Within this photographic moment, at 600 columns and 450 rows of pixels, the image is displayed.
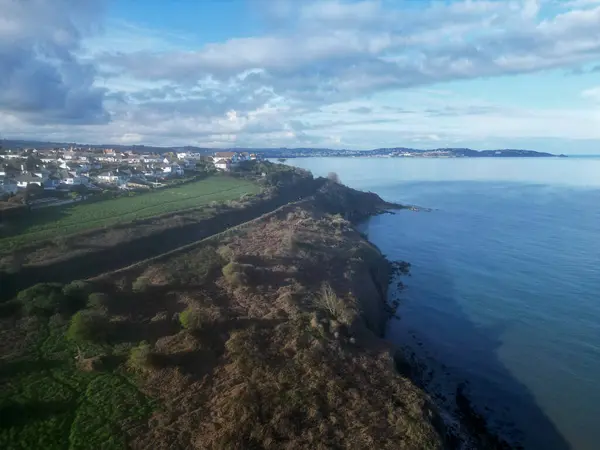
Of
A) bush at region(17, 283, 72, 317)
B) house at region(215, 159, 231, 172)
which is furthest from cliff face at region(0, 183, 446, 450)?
house at region(215, 159, 231, 172)

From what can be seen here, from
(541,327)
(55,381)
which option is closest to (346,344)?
(55,381)

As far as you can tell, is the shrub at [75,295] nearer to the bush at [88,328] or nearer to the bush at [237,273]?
the bush at [88,328]

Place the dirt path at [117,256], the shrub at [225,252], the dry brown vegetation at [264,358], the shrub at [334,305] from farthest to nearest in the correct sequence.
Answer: the shrub at [225,252] → the dirt path at [117,256] → the shrub at [334,305] → the dry brown vegetation at [264,358]

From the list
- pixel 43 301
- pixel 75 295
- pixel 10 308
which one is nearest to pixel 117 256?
pixel 75 295

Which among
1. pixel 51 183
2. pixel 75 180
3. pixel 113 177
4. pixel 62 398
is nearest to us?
pixel 62 398

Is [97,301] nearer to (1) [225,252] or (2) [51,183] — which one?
(1) [225,252]

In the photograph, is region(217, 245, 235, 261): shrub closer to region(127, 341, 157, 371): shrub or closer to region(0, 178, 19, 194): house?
region(127, 341, 157, 371): shrub

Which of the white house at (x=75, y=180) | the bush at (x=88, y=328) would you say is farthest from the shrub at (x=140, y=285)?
the white house at (x=75, y=180)
